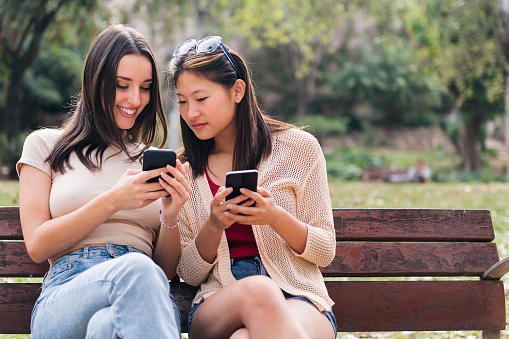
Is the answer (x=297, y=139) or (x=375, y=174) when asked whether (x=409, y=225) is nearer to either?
(x=297, y=139)

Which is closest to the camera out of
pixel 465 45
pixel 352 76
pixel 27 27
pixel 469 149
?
pixel 27 27

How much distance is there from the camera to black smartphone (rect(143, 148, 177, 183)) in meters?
2.28

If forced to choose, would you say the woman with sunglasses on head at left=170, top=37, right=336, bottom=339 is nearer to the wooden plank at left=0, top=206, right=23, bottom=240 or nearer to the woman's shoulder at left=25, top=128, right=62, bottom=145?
the woman's shoulder at left=25, top=128, right=62, bottom=145

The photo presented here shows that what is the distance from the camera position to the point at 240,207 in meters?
2.35

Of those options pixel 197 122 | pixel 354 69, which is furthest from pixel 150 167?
pixel 354 69

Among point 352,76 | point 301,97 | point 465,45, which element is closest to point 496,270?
point 465,45

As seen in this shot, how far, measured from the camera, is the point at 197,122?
273 cm

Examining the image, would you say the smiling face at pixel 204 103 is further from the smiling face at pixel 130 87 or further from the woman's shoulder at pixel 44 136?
the woman's shoulder at pixel 44 136

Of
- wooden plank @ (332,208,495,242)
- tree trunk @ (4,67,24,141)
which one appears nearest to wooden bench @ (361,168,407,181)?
tree trunk @ (4,67,24,141)

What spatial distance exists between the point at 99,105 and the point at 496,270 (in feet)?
7.25

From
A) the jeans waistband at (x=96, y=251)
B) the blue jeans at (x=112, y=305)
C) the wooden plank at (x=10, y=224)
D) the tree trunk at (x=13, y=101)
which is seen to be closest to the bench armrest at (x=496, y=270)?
the blue jeans at (x=112, y=305)

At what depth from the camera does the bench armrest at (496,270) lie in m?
2.88

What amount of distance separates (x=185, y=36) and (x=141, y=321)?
21.5 m

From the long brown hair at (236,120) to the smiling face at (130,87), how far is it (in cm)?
14
